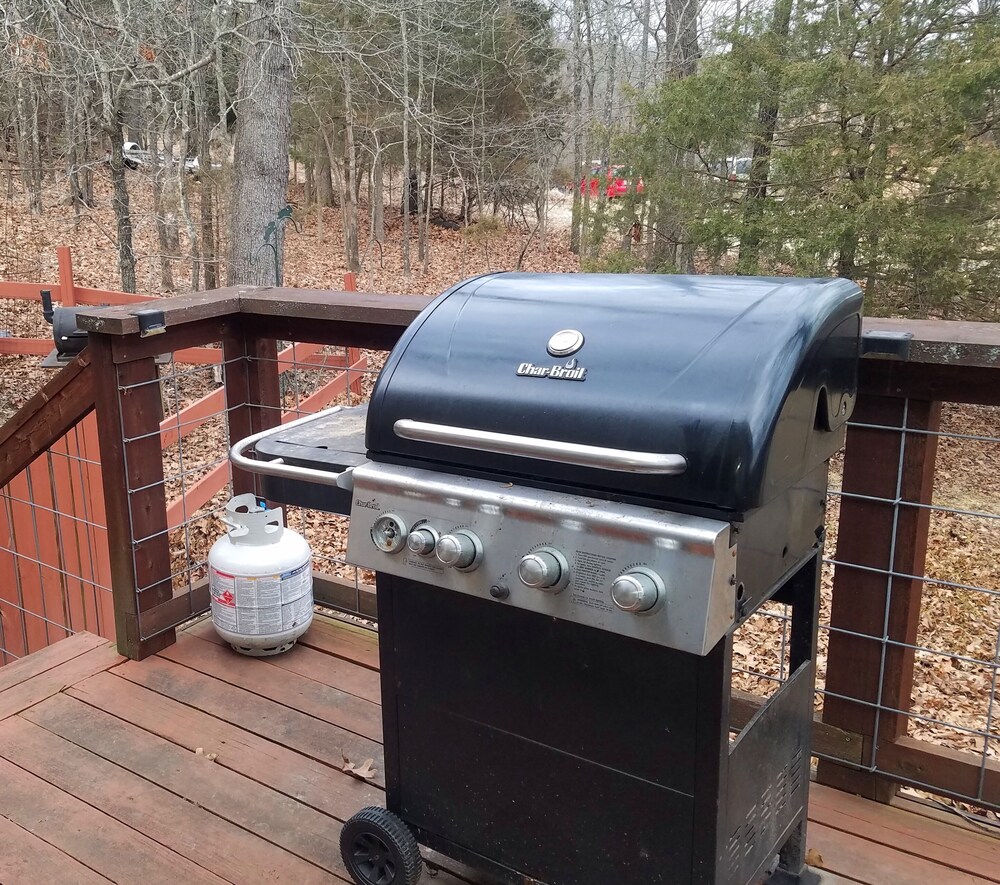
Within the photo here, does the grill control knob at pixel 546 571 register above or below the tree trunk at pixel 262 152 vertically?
below

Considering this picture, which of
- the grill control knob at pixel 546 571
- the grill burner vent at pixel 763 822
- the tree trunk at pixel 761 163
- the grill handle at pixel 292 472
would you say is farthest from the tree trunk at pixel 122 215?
the grill burner vent at pixel 763 822

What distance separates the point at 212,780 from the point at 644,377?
1506mm

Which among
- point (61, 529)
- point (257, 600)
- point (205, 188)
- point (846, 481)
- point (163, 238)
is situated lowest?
point (61, 529)

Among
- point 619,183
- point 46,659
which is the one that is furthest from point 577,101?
point 46,659

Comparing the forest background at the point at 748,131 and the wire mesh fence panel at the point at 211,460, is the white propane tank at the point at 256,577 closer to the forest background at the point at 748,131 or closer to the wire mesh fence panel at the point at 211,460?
the wire mesh fence panel at the point at 211,460

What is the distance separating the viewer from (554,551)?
124cm

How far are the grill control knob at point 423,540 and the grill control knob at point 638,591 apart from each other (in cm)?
32

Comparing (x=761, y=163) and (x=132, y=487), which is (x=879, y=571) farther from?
(x=761, y=163)

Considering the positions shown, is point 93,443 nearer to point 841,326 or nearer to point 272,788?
point 272,788

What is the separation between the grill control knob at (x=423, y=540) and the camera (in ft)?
4.45

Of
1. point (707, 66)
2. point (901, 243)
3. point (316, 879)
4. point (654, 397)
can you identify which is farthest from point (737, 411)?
point (707, 66)

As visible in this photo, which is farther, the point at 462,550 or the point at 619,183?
the point at 619,183

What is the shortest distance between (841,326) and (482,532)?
2.14 feet

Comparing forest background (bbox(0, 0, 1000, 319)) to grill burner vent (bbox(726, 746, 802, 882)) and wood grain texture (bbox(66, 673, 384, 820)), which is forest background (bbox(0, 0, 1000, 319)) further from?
grill burner vent (bbox(726, 746, 802, 882))
